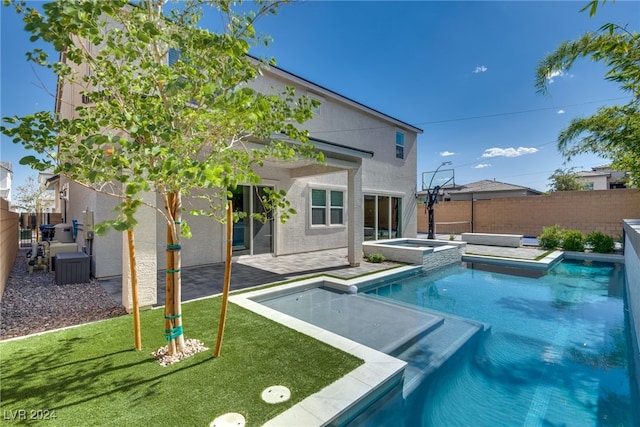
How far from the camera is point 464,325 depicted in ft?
17.9

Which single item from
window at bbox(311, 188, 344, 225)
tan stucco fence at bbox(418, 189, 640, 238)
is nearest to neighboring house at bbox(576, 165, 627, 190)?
tan stucco fence at bbox(418, 189, 640, 238)

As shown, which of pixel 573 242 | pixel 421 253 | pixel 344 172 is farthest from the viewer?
pixel 344 172

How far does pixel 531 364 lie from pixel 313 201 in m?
9.71

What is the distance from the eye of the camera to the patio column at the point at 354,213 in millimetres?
9516

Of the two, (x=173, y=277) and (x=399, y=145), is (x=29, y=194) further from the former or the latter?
(x=173, y=277)

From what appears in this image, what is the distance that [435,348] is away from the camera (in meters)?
4.55

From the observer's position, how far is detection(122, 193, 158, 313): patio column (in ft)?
16.7

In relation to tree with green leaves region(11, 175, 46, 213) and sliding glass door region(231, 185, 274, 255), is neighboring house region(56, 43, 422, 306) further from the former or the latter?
tree with green leaves region(11, 175, 46, 213)

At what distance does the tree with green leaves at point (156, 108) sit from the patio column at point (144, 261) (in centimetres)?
208

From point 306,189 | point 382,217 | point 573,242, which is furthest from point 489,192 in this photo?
point 306,189

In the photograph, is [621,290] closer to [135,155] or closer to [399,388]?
[399,388]

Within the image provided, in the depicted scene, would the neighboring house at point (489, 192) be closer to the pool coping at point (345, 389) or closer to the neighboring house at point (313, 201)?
the neighboring house at point (313, 201)

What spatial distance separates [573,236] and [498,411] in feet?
47.6

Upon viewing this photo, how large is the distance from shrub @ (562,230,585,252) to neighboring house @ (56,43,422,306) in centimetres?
725
